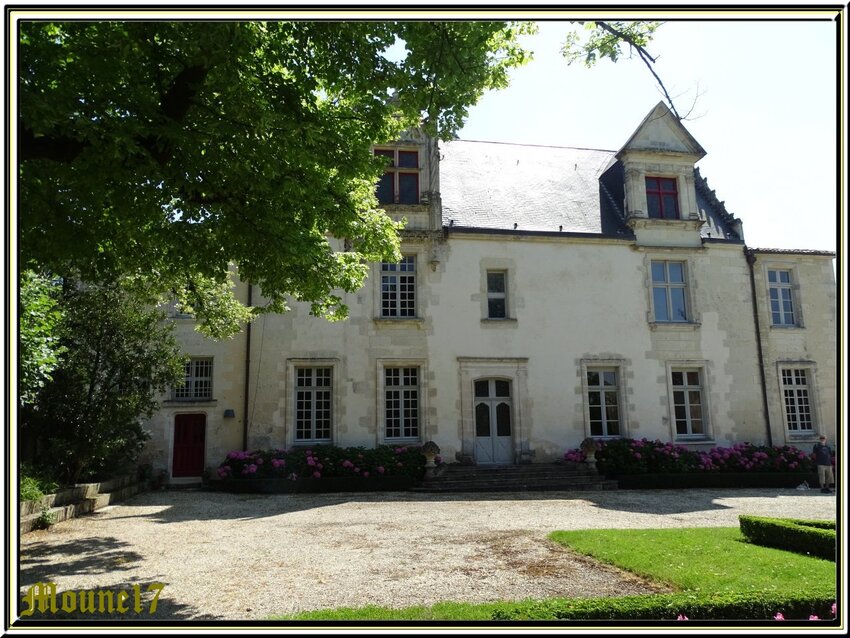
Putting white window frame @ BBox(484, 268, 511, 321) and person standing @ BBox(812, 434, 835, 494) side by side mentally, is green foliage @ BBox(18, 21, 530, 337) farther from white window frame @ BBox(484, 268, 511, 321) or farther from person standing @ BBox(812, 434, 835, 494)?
person standing @ BBox(812, 434, 835, 494)

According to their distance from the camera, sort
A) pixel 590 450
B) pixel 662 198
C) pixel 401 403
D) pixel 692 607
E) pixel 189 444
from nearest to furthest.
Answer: pixel 692 607
pixel 590 450
pixel 189 444
pixel 401 403
pixel 662 198

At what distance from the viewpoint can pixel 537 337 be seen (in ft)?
53.7

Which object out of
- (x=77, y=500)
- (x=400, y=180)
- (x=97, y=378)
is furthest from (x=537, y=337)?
(x=77, y=500)

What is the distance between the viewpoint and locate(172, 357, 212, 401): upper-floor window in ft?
50.0

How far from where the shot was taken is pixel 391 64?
6363 mm

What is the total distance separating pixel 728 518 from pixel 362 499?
21.9 feet

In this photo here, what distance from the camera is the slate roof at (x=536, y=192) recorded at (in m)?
17.2

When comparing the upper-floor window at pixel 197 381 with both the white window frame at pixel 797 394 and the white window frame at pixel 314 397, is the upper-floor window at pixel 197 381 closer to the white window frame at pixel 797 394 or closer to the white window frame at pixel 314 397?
the white window frame at pixel 314 397

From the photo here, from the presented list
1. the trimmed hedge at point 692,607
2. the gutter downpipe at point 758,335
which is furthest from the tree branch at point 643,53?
the gutter downpipe at point 758,335

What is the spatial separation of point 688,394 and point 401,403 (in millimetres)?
8411

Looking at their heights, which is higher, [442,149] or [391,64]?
[442,149]

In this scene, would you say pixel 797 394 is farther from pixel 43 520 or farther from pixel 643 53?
pixel 43 520

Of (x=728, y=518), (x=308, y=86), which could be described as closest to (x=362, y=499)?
(x=728, y=518)
